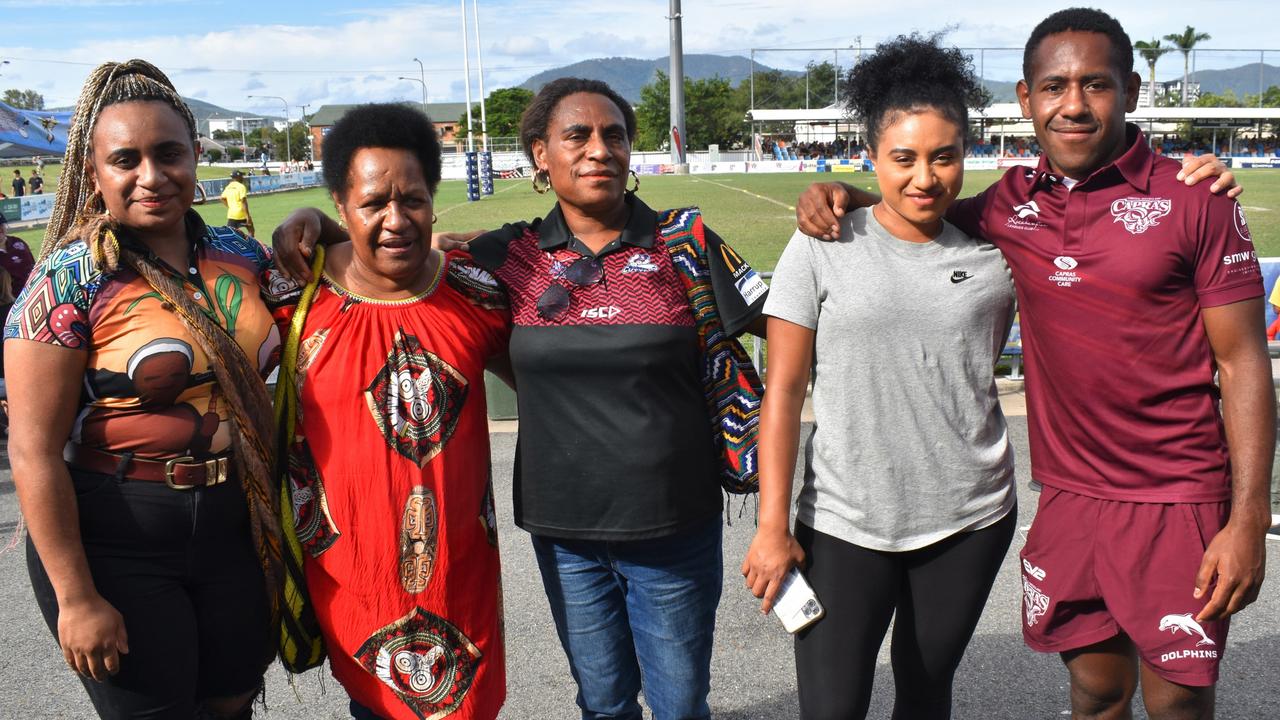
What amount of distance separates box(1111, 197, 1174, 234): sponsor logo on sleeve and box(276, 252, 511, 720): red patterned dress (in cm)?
158

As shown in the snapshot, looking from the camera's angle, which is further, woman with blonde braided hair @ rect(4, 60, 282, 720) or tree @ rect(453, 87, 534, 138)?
tree @ rect(453, 87, 534, 138)

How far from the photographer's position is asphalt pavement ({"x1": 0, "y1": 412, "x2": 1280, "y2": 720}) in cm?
341

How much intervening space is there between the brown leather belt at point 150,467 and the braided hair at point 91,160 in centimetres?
44

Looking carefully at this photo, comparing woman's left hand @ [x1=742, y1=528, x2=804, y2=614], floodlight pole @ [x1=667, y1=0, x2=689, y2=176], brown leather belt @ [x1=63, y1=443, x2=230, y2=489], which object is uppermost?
floodlight pole @ [x1=667, y1=0, x2=689, y2=176]

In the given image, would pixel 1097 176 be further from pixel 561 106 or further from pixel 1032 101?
pixel 561 106

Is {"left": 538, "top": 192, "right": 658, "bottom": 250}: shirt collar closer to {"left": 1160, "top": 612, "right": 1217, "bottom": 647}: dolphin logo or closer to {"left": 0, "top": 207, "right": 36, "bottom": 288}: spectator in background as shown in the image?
{"left": 1160, "top": 612, "right": 1217, "bottom": 647}: dolphin logo

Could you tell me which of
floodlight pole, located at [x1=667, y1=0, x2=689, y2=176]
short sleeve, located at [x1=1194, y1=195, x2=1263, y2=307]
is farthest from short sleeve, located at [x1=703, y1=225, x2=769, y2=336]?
floodlight pole, located at [x1=667, y1=0, x2=689, y2=176]

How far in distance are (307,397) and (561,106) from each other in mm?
1009

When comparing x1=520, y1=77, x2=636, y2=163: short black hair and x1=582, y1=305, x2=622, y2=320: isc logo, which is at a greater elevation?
x1=520, y1=77, x2=636, y2=163: short black hair

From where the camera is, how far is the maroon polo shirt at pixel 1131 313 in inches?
89.0

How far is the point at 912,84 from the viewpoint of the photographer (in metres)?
2.39

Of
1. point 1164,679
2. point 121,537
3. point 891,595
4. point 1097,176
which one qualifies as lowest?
point 1164,679

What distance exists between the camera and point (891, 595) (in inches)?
96.9

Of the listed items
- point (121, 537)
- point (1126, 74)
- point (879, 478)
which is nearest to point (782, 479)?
point (879, 478)
